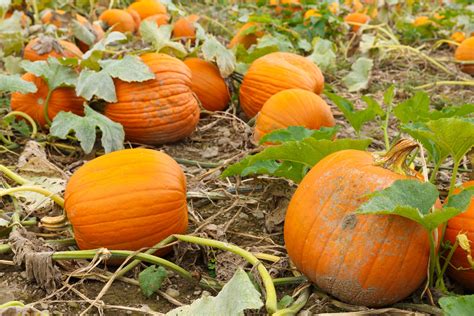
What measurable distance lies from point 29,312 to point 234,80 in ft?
8.51

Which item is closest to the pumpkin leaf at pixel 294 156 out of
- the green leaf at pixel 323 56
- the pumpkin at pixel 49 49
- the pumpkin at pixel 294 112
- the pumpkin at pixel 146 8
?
the pumpkin at pixel 294 112

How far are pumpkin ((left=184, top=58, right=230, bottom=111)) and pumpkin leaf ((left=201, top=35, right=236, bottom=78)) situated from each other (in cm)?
7

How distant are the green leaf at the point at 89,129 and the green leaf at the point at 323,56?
2.15 metres

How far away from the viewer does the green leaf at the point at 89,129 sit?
3113 mm

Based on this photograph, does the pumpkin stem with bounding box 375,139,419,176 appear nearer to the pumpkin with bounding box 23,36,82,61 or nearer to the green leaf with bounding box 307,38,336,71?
the pumpkin with bounding box 23,36,82,61

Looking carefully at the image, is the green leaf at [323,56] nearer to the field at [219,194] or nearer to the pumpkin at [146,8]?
the field at [219,194]

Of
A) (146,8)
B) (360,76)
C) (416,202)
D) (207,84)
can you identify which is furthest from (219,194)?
(146,8)

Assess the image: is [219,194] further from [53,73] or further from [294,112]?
[53,73]

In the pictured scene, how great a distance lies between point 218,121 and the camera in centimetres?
399

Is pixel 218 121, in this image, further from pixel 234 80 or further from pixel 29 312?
pixel 29 312

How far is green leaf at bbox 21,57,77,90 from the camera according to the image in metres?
3.39

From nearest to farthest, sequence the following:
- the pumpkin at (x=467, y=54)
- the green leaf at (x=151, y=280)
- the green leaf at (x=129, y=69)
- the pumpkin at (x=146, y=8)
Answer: the green leaf at (x=151, y=280), the green leaf at (x=129, y=69), the pumpkin at (x=467, y=54), the pumpkin at (x=146, y=8)

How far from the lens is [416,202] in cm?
182

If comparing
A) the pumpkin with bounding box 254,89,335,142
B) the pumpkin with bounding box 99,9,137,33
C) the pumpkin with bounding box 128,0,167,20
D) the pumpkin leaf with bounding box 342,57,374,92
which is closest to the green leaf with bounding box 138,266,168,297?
the pumpkin with bounding box 254,89,335,142
